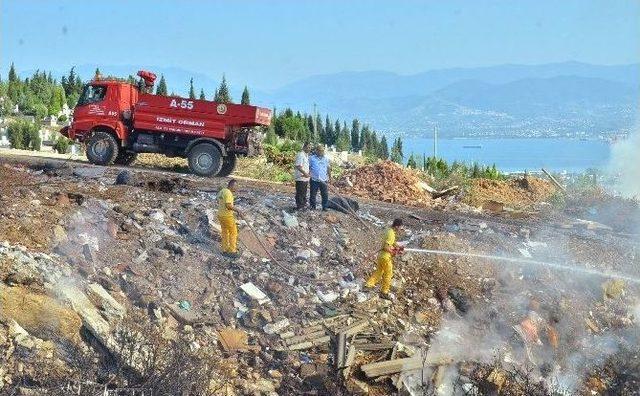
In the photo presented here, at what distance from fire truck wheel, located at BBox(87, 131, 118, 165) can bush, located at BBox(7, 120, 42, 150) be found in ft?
30.3

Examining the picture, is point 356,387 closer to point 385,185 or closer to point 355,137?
point 385,185

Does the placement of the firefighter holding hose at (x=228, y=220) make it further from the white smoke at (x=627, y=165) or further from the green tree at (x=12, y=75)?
the green tree at (x=12, y=75)

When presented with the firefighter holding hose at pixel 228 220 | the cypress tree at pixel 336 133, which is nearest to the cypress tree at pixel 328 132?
the cypress tree at pixel 336 133

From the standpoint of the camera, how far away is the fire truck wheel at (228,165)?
1709cm

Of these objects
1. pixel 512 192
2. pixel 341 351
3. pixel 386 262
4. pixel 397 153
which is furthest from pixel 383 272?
pixel 397 153

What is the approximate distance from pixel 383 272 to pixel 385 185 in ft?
27.7

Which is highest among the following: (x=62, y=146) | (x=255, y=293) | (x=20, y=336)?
(x=62, y=146)

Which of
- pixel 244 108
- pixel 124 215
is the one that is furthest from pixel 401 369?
pixel 244 108

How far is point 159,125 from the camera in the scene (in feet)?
53.3

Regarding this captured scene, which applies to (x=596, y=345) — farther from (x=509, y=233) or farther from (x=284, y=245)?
(x=284, y=245)

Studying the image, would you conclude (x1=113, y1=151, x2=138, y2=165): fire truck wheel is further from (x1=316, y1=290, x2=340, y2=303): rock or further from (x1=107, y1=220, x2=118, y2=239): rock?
(x1=316, y1=290, x2=340, y2=303): rock

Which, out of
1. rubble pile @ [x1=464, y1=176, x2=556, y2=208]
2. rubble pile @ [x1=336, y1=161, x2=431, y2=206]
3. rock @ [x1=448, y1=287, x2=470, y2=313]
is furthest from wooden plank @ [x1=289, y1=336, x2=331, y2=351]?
rubble pile @ [x1=464, y1=176, x2=556, y2=208]

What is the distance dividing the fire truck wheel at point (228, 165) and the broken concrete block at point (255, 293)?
7.34 metres

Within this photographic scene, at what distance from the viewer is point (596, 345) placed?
11289 mm
